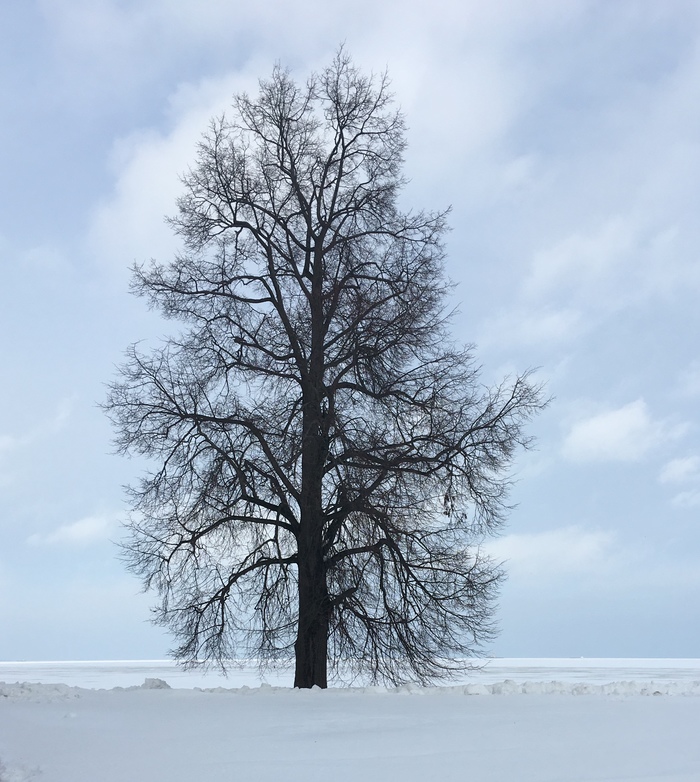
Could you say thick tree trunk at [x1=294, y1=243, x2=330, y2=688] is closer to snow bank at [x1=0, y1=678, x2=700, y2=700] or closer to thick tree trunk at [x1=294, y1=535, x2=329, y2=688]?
thick tree trunk at [x1=294, y1=535, x2=329, y2=688]

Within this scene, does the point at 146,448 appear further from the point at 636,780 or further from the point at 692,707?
the point at 636,780

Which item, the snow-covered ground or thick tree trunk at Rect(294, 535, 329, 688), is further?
thick tree trunk at Rect(294, 535, 329, 688)

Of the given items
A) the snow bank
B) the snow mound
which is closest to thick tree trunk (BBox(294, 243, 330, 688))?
the snow bank

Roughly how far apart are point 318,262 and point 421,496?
500 cm

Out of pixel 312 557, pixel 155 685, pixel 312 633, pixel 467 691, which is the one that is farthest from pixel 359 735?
pixel 312 557

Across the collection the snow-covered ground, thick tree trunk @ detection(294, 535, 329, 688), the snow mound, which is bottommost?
the snow-covered ground

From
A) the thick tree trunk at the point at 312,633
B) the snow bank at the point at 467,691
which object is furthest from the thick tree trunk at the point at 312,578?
the snow bank at the point at 467,691

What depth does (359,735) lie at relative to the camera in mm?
8188

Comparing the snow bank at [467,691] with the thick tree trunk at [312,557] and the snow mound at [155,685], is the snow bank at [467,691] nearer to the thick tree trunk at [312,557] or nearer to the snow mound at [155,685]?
the snow mound at [155,685]

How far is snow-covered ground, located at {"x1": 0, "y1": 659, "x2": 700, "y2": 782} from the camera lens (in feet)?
21.4

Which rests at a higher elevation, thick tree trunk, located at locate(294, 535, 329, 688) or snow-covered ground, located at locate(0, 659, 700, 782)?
thick tree trunk, located at locate(294, 535, 329, 688)

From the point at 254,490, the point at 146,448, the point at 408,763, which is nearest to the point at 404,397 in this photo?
the point at 254,490

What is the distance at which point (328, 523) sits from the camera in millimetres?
15172

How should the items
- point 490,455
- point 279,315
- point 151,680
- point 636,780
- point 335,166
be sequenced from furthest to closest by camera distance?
1. point 335,166
2. point 279,315
3. point 490,455
4. point 151,680
5. point 636,780
